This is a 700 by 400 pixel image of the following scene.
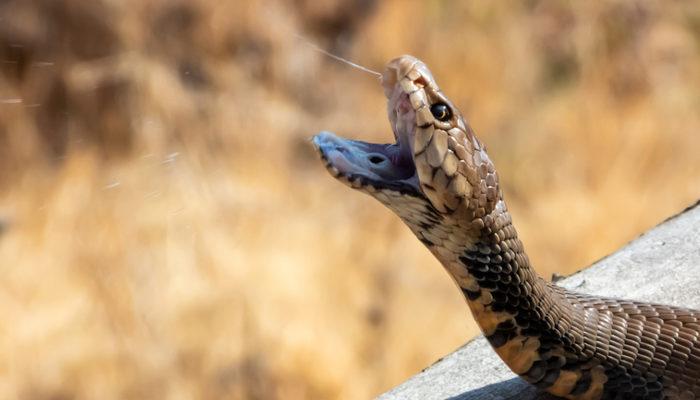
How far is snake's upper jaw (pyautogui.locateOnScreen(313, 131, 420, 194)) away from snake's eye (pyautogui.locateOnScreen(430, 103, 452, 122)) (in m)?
0.16

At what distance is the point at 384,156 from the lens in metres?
2.99

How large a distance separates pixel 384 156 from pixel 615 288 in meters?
1.44

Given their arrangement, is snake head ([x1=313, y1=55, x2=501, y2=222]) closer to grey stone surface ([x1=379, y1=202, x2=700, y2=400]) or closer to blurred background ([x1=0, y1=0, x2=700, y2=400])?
grey stone surface ([x1=379, y1=202, x2=700, y2=400])

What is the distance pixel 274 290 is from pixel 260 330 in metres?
0.32

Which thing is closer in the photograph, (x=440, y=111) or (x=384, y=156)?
(x=440, y=111)

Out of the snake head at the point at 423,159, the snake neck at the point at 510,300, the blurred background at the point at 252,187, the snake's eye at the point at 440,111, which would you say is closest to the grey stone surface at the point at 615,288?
the snake neck at the point at 510,300

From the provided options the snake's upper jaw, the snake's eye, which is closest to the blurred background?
the snake's upper jaw

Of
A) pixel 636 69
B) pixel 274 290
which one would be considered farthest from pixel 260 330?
pixel 636 69

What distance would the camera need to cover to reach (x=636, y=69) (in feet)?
30.0

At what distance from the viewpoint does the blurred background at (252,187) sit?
730 centimetres

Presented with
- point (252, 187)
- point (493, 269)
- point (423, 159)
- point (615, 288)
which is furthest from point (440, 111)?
point (252, 187)

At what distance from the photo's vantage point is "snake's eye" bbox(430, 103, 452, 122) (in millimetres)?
2879

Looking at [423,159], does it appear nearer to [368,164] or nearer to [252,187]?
[368,164]

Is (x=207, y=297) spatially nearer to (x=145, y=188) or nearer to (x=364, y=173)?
(x=145, y=188)
